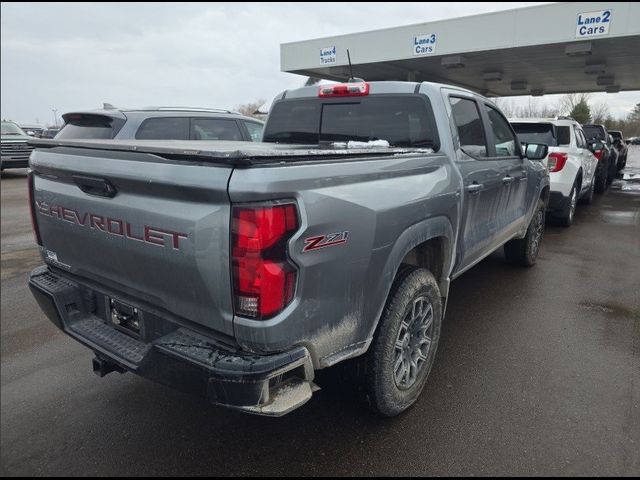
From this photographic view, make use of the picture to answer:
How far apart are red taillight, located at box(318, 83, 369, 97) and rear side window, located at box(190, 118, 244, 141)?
3317mm

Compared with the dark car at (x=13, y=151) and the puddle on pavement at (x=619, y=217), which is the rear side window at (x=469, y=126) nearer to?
the puddle on pavement at (x=619, y=217)

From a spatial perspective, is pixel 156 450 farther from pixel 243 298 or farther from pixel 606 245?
pixel 606 245

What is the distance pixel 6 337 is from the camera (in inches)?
159

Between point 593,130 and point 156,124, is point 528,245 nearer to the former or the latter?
point 156,124

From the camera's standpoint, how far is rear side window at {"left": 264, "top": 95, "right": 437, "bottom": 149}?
3.37 metres

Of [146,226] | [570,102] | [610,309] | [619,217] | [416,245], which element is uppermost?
[570,102]

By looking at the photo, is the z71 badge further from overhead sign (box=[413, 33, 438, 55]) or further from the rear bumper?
overhead sign (box=[413, 33, 438, 55])

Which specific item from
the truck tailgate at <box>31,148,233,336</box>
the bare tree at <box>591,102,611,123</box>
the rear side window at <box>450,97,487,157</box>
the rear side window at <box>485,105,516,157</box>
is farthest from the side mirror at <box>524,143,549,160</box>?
the bare tree at <box>591,102,611,123</box>

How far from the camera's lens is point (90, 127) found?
609cm

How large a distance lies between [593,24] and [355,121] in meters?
11.9

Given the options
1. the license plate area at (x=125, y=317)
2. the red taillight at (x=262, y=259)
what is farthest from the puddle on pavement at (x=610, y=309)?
the license plate area at (x=125, y=317)

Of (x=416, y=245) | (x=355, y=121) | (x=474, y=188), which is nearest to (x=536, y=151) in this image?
(x=474, y=188)

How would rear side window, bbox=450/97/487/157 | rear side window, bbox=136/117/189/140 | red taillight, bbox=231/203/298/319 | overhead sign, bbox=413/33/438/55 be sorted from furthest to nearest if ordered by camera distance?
overhead sign, bbox=413/33/438/55 → rear side window, bbox=136/117/189/140 → rear side window, bbox=450/97/487/157 → red taillight, bbox=231/203/298/319

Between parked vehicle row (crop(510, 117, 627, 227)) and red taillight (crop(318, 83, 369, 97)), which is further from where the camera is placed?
parked vehicle row (crop(510, 117, 627, 227))
